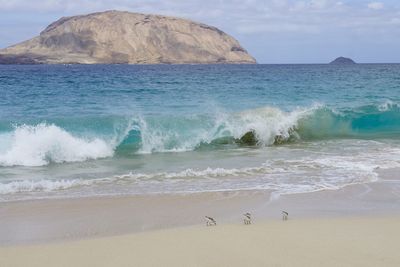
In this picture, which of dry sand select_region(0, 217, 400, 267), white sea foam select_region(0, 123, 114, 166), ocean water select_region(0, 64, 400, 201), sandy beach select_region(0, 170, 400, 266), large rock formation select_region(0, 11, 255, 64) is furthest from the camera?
large rock formation select_region(0, 11, 255, 64)

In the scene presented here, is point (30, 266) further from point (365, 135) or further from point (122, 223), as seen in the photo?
point (365, 135)

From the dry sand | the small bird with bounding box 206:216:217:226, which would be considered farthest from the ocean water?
the dry sand

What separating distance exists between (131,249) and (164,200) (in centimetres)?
291

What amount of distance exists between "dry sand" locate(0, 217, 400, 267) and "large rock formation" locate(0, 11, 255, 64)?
118462 mm

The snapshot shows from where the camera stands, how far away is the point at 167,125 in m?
17.3

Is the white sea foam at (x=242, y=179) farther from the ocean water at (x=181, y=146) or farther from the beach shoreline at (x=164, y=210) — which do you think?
the beach shoreline at (x=164, y=210)

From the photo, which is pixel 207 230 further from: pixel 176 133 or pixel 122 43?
pixel 122 43

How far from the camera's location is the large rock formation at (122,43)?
12800cm

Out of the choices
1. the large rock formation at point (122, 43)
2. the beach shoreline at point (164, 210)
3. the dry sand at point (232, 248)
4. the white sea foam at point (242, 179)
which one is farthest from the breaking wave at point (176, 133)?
the large rock formation at point (122, 43)

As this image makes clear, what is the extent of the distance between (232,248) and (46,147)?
8926mm

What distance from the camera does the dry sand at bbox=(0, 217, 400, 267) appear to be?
4.96 m

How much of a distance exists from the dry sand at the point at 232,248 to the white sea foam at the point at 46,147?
7283 mm

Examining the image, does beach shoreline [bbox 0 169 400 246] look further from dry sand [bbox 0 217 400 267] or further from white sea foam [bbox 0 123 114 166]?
white sea foam [bbox 0 123 114 166]

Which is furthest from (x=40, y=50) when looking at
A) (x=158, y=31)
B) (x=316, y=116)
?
(x=316, y=116)
